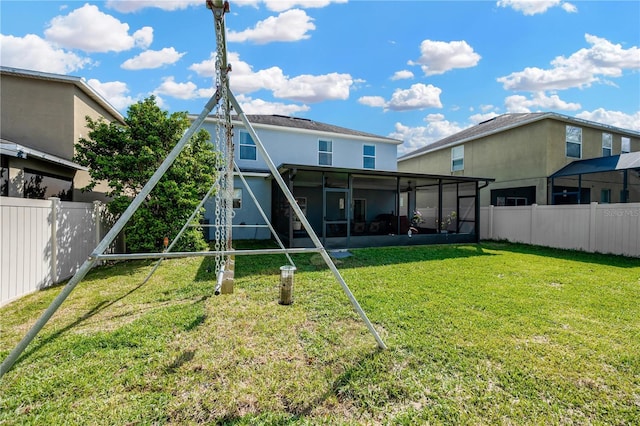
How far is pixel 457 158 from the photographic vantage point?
18.7 meters

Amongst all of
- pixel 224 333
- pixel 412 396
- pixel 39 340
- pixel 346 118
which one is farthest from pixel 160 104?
pixel 346 118

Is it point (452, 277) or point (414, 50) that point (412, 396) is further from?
point (414, 50)

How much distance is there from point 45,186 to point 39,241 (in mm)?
3453

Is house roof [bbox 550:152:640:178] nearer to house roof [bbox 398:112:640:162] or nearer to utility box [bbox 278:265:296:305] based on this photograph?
house roof [bbox 398:112:640:162]

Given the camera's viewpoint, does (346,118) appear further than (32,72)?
Yes

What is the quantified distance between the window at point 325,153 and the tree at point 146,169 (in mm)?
8182

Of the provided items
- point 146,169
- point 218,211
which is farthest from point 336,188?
point 218,211

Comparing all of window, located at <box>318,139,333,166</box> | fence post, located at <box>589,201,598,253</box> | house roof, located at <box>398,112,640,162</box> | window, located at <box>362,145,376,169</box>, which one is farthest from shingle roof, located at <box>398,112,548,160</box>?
window, located at <box>318,139,333,166</box>

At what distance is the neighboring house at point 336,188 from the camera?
490 inches

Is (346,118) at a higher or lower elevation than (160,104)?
higher

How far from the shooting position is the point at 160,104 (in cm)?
820

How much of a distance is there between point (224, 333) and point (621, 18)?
1650 centimetres

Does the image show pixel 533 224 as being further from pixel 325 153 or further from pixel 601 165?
pixel 325 153

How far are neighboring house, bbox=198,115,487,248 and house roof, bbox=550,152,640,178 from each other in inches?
169
